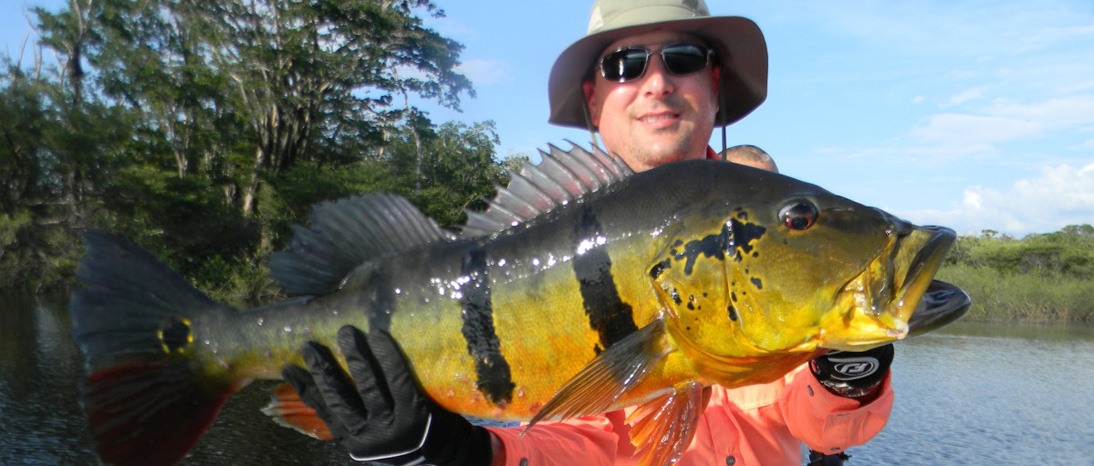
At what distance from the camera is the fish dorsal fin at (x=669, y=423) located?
1.90 metres

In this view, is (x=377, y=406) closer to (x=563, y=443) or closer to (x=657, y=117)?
(x=563, y=443)

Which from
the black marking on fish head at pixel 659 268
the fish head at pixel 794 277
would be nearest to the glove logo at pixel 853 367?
the fish head at pixel 794 277

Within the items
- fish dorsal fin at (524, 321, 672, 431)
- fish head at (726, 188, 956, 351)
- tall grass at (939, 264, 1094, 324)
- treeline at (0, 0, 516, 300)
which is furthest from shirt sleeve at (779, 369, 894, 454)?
tall grass at (939, 264, 1094, 324)

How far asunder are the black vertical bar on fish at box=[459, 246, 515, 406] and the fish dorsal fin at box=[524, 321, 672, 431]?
149mm

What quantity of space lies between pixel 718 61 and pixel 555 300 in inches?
80.4

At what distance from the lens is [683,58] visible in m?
3.15

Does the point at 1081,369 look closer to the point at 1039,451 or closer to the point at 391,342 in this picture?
the point at 1039,451

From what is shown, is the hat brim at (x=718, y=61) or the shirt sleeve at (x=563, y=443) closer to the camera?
the shirt sleeve at (x=563, y=443)

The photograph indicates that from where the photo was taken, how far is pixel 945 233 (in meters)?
1.66

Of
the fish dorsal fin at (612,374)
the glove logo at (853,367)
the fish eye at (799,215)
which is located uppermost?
the fish eye at (799,215)

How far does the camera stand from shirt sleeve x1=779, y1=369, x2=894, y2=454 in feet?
7.76

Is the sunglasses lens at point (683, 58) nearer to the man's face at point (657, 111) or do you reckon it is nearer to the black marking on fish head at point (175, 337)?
the man's face at point (657, 111)

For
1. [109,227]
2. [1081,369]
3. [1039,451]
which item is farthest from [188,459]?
[1081,369]

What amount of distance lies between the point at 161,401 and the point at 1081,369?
31915 millimetres
